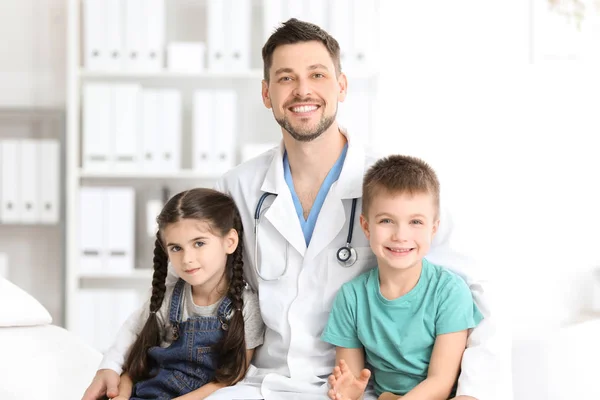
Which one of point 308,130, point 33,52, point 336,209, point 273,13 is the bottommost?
point 336,209

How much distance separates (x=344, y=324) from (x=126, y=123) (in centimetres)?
206

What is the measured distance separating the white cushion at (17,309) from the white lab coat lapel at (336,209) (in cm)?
72

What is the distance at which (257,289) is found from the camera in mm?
1826

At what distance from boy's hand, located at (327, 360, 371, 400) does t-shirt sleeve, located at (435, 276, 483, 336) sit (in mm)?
199

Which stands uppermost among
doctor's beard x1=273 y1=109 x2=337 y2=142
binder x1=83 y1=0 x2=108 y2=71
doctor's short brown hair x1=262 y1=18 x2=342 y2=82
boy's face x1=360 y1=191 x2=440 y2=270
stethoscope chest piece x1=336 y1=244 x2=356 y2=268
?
binder x1=83 y1=0 x2=108 y2=71

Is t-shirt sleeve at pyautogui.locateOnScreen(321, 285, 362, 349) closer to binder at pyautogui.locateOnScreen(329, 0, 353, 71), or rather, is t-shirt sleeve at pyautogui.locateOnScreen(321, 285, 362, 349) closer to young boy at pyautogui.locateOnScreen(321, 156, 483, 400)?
young boy at pyautogui.locateOnScreen(321, 156, 483, 400)

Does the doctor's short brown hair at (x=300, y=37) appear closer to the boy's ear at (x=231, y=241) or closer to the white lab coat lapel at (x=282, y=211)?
the white lab coat lapel at (x=282, y=211)

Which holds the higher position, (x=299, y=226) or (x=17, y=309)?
(x=299, y=226)

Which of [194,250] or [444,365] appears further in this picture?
[194,250]

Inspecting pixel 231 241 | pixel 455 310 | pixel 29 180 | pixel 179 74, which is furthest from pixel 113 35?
pixel 455 310

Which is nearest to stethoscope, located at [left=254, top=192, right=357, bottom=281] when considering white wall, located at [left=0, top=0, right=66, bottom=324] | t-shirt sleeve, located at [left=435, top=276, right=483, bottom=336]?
t-shirt sleeve, located at [left=435, top=276, right=483, bottom=336]

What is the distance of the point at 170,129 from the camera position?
134 inches

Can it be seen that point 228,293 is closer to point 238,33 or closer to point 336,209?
point 336,209

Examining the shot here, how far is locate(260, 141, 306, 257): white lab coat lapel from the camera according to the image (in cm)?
174
